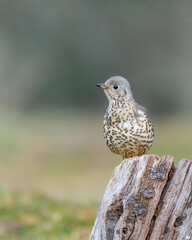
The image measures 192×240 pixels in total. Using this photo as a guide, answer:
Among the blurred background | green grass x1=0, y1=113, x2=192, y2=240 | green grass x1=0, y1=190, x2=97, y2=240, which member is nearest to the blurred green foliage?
the blurred background

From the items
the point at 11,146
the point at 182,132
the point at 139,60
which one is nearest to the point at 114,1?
the point at 139,60

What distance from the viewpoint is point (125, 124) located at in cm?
687

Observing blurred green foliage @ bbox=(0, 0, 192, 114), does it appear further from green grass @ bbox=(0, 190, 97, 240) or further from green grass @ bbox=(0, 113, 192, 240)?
green grass @ bbox=(0, 190, 97, 240)

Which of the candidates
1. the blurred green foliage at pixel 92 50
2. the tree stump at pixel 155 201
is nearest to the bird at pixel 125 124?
the tree stump at pixel 155 201

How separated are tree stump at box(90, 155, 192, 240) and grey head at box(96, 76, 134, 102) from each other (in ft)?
7.07

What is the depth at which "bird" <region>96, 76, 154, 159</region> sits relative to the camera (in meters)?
6.79

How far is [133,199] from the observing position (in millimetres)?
5016

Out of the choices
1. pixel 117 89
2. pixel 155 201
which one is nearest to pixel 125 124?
pixel 117 89

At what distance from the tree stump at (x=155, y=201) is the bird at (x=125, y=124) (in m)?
1.64

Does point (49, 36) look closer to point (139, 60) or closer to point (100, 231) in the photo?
point (139, 60)

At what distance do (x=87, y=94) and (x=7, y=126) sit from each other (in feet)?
28.7

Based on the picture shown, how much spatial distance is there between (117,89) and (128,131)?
648mm

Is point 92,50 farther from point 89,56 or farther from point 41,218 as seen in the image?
point 41,218

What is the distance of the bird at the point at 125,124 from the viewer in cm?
679
